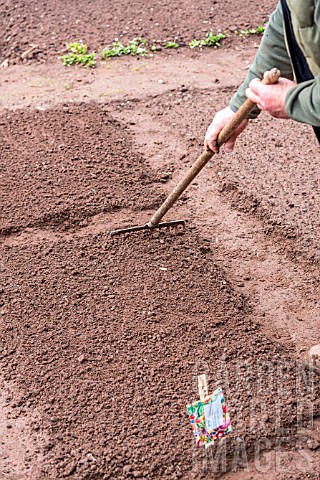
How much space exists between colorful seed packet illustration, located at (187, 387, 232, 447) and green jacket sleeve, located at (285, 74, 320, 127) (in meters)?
1.04

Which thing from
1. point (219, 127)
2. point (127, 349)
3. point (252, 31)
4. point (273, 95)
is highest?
point (273, 95)

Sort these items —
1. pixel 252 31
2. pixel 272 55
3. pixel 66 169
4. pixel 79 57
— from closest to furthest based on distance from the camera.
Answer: pixel 272 55 < pixel 66 169 < pixel 79 57 < pixel 252 31

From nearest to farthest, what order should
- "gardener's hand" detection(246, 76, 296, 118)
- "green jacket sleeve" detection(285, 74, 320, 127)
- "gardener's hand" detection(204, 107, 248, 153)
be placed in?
"green jacket sleeve" detection(285, 74, 320, 127) < "gardener's hand" detection(246, 76, 296, 118) < "gardener's hand" detection(204, 107, 248, 153)

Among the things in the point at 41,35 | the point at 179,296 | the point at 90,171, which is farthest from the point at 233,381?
the point at 41,35

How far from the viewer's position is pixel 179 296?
344cm

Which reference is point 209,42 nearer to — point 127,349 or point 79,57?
point 79,57

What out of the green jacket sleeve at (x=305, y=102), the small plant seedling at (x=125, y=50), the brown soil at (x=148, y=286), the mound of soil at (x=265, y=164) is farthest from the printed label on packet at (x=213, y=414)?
the small plant seedling at (x=125, y=50)

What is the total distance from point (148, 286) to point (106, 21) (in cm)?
388

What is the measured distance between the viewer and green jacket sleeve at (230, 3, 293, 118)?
3014 millimetres

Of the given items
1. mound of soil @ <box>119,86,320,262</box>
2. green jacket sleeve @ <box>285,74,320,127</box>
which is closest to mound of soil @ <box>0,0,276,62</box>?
mound of soil @ <box>119,86,320,262</box>

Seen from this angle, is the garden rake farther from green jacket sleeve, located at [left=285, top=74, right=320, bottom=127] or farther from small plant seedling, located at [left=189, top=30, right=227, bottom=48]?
small plant seedling, located at [left=189, top=30, right=227, bottom=48]

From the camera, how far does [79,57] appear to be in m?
6.04

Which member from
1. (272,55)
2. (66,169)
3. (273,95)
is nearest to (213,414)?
(273,95)

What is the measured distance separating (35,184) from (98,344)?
4.83ft
